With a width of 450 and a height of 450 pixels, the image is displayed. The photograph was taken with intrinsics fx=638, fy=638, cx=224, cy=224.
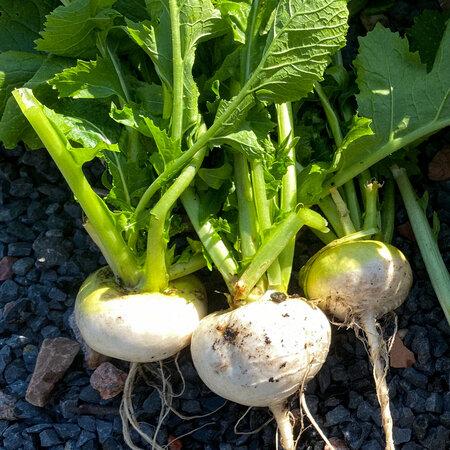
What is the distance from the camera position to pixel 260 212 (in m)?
1.86

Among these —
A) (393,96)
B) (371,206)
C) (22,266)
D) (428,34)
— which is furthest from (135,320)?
(428,34)

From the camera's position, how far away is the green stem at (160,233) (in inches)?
69.5

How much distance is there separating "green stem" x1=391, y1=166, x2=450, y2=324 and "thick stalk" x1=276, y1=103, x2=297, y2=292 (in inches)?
15.5

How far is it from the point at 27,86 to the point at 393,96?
44.6 inches

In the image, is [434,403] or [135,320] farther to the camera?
[434,403]

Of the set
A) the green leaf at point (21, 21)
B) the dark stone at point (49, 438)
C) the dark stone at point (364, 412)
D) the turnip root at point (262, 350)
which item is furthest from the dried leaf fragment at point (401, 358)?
the green leaf at point (21, 21)

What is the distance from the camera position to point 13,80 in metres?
2.07

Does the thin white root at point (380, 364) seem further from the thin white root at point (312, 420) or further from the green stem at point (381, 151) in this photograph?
the green stem at point (381, 151)

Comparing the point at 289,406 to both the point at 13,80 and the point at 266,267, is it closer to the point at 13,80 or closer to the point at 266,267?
the point at 266,267

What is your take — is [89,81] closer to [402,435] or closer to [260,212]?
[260,212]

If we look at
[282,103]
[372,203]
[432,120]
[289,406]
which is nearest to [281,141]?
[282,103]

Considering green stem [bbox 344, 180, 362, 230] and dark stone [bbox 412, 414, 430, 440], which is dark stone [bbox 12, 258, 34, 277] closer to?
green stem [bbox 344, 180, 362, 230]

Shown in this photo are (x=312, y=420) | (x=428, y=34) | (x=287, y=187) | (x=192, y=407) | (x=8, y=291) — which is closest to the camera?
(x=312, y=420)

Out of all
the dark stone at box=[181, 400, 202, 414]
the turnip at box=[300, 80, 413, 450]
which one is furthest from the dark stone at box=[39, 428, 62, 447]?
the turnip at box=[300, 80, 413, 450]
